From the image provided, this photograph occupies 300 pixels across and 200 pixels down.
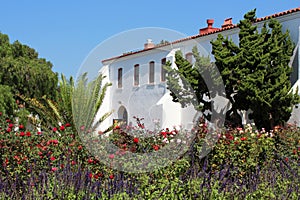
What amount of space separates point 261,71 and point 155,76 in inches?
332

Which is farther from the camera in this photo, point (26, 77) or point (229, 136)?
point (26, 77)

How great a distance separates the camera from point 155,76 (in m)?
22.8

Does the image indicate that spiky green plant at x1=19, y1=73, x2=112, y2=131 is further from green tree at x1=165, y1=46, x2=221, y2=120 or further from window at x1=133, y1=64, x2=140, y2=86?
window at x1=133, y1=64, x2=140, y2=86

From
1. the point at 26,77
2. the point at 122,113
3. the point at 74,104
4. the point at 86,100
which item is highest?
the point at 26,77

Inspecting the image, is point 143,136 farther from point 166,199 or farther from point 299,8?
point 299,8

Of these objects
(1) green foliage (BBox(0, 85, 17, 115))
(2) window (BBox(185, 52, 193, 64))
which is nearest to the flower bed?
(2) window (BBox(185, 52, 193, 64))

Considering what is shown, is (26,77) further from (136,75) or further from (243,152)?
(243,152)

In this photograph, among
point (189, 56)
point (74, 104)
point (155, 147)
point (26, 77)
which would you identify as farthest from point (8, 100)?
point (155, 147)

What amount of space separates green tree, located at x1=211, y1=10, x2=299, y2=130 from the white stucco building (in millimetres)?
733

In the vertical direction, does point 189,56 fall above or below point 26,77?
below

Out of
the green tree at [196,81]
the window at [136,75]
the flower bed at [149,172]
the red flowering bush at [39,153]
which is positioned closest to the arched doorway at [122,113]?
the window at [136,75]

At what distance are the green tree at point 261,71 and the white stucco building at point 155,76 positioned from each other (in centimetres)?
73

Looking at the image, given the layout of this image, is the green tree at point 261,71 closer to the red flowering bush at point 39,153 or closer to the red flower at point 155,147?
the red flower at point 155,147

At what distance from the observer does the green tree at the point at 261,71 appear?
14930 millimetres
